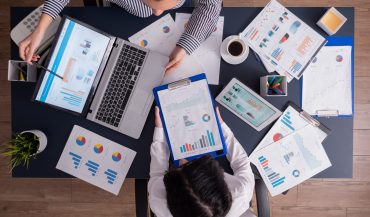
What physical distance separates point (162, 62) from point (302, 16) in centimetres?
58

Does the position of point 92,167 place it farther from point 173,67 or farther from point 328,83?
point 328,83

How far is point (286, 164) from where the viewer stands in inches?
46.8

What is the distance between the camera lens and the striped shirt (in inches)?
44.0

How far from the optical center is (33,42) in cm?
111

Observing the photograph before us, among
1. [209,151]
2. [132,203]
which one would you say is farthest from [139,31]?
[132,203]

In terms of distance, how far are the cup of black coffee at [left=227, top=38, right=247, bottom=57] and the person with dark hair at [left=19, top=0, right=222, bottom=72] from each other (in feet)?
0.31

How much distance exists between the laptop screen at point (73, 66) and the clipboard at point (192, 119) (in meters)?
0.26

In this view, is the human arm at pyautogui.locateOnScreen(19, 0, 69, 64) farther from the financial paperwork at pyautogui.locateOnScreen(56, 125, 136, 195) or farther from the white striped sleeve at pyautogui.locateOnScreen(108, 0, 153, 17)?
the financial paperwork at pyautogui.locateOnScreen(56, 125, 136, 195)

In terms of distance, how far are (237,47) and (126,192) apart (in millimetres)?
1145

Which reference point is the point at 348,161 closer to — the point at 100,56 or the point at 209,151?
the point at 209,151

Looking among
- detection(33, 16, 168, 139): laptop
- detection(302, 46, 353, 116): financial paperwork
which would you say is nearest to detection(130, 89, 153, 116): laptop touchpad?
detection(33, 16, 168, 139): laptop

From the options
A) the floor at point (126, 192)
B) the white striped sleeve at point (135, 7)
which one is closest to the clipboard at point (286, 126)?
the white striped sleeve at point (135, 7)

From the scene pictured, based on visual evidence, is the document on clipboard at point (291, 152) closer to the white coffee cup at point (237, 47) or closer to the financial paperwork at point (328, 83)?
the financial paperwork at point (328, 83)

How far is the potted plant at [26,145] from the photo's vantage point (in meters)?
1.12
